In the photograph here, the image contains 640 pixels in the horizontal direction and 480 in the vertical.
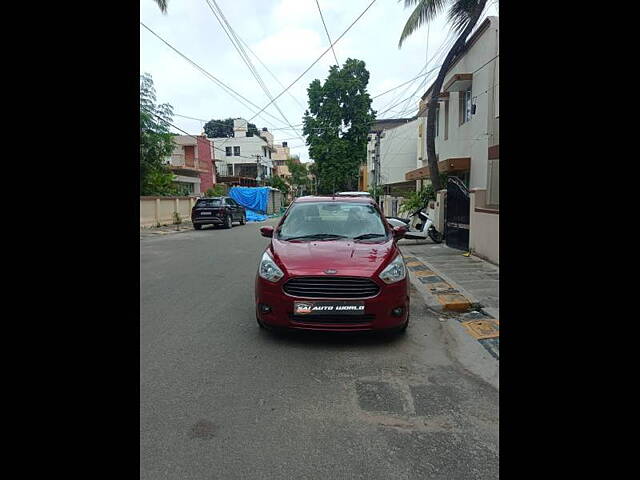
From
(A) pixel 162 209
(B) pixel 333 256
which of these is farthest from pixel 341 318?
(A) pixel 162 209

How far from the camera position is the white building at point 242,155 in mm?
54656

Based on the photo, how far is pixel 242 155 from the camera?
57.2m

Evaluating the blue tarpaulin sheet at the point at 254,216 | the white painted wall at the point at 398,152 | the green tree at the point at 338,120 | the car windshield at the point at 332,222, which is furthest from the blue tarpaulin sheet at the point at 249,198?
the car windshield at the point at 332,222

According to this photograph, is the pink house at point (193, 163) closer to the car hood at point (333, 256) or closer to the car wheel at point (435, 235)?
the car wheel at point (435, 235)

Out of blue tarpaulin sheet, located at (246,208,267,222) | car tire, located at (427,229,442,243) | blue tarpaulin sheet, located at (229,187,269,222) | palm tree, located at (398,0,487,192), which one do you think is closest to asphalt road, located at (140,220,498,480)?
car tire, located at (427,229,442,243)

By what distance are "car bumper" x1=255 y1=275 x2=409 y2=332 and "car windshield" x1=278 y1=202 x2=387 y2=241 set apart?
1.05 m

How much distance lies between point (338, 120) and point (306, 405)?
3674 cm

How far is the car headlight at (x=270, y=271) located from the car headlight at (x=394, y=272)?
3.48 ft

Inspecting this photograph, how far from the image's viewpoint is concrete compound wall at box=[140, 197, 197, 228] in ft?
73.6
